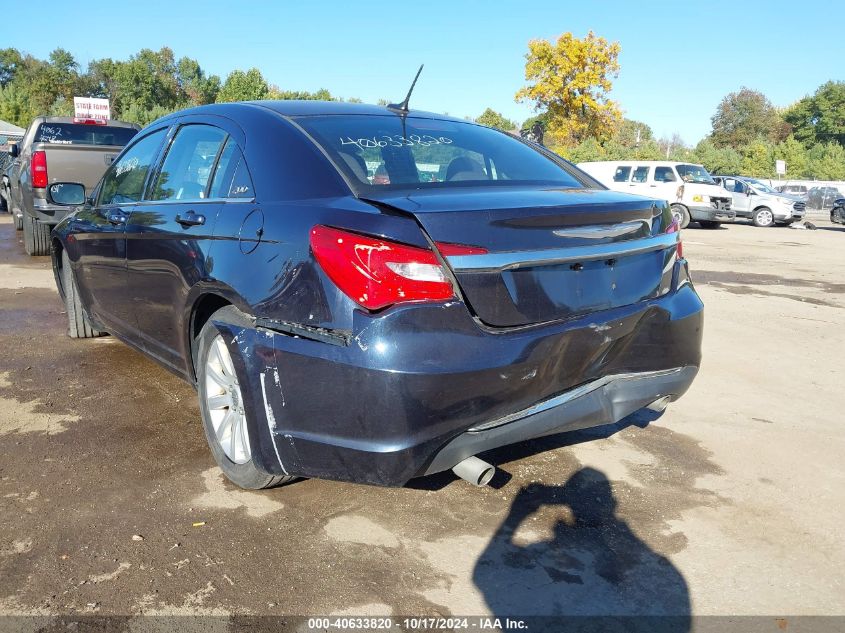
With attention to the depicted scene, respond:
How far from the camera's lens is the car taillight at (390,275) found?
243cm

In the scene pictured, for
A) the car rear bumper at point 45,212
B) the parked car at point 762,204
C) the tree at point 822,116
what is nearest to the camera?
the car rear bumper at point 45,212

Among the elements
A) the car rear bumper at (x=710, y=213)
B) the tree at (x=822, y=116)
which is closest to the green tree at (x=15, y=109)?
the car rear bumper at (x=710, y=213)

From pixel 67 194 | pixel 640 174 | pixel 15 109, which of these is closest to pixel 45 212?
pixel 67 194

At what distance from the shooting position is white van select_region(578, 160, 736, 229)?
820 inches

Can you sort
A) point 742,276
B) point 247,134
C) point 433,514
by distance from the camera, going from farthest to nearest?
point 742,276 → point 247,134 → point 433,514

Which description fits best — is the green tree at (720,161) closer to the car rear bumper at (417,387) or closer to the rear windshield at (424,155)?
the rear windshield at (424,155)

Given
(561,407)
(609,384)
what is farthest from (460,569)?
(609,384)

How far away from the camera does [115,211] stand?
4.25 m

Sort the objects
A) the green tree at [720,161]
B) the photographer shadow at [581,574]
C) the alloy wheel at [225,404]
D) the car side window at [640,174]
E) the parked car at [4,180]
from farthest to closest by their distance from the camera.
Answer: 1. the green tree at [720,161]
2. the car side window at [640,174]
3. the parked car at [4,180]
4. the alloy wheel at [225,404]
5. the photographer shadow at [581,574]

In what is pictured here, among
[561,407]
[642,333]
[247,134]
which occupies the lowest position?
[561,407]

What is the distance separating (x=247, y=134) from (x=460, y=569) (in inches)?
79.8

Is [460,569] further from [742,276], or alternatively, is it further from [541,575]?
[742,276]

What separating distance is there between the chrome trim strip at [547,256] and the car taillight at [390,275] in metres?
0.08

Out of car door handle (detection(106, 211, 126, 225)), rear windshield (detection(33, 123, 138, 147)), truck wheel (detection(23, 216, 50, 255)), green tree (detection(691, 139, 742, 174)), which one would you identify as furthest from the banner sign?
green tree (detection(691, 139, 742, 174))
